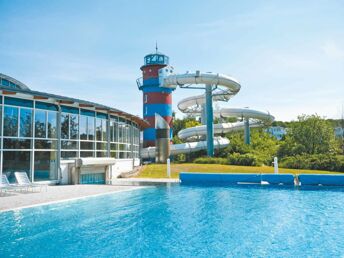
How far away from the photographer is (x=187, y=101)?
43719 mm

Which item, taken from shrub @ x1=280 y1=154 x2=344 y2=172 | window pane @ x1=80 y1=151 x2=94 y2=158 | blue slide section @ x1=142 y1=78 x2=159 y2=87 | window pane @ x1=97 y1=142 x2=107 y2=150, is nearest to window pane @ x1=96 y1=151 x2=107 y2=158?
window pane @ x1=97 y1=142 x2=107 y2=150

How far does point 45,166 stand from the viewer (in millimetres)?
17516

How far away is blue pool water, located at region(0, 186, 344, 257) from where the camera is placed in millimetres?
7359

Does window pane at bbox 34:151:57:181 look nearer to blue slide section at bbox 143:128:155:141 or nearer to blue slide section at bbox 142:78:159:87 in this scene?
blue slide section at bbox 143:128:155:141

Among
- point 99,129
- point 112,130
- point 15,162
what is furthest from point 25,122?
point 112,130

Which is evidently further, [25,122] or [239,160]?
[239,160]

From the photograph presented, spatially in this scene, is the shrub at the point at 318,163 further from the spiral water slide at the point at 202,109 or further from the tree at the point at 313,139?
the spiral water slide at the point at 202,109

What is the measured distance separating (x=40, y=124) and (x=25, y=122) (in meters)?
0.92

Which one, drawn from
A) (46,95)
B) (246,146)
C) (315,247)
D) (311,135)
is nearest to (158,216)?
(315,247)

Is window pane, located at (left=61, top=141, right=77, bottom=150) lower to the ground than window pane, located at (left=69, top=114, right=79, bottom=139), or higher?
lower

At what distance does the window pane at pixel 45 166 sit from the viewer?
56.0 feet

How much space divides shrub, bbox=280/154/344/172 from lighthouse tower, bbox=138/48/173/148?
58.0ft

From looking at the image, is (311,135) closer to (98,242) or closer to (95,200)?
(95,200)

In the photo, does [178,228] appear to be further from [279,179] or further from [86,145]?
[86,145]
